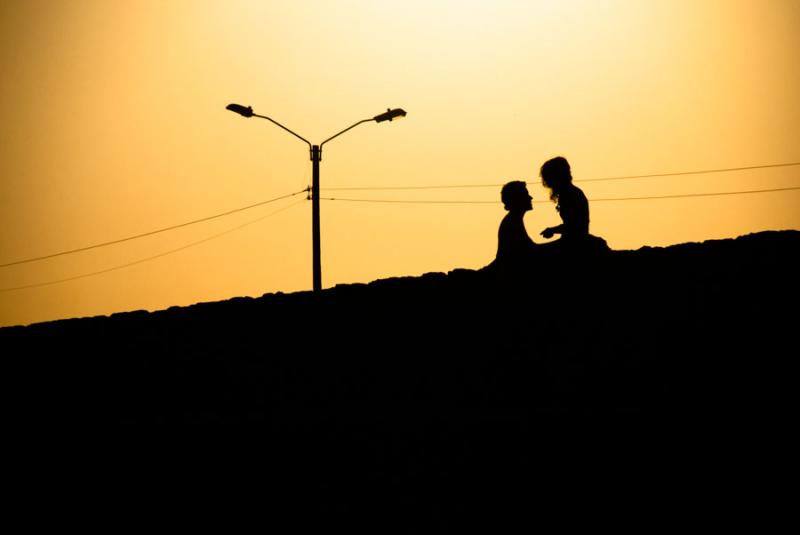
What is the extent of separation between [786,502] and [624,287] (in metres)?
1.66

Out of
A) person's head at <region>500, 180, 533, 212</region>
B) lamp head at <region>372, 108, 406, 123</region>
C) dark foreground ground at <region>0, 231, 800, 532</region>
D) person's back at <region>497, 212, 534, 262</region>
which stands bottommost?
dark foreground ground at <region>0, 231, 800, 532</region>

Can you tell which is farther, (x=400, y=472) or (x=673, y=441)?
(x=400, y=472)

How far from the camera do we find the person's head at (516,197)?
18.9 ft

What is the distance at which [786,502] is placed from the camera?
4.00 metres

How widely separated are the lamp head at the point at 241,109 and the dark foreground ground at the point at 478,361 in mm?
9138

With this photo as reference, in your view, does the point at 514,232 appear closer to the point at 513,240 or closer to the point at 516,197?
the point at 513,240

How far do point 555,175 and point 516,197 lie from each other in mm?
384

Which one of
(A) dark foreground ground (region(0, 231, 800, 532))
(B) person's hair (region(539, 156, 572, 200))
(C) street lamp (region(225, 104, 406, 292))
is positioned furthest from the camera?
(C) street lamp (region(225, 104, 406, 292))

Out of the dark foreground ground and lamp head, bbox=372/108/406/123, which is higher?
lamp head, bbox=372/108/406/123

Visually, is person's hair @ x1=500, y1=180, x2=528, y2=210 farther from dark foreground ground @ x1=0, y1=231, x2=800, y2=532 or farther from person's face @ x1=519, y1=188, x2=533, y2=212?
dark foreground ground @ x1=0, y1=231, x2=800, y2=532

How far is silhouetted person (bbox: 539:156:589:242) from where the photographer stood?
5383mm

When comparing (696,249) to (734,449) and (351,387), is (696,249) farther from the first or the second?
(351,387)

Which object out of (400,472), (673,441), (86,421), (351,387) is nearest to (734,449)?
(673,441)

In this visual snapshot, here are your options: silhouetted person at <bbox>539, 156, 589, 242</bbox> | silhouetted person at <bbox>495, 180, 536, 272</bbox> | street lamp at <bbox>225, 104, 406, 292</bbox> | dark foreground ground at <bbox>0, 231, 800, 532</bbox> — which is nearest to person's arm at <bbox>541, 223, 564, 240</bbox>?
silhouetted person at <bbox>539, 156, 589, 242</bbox>
